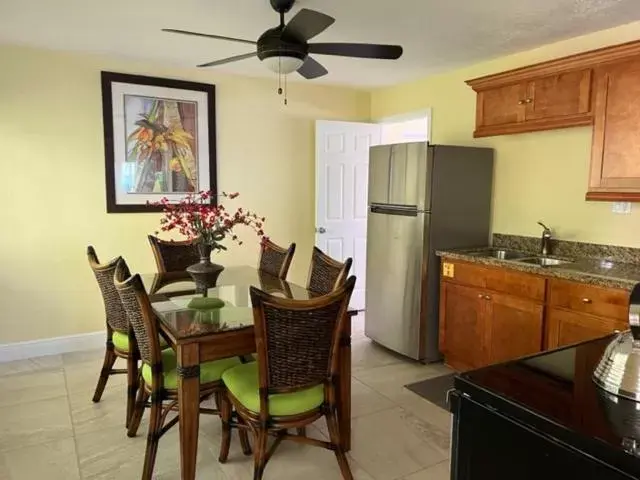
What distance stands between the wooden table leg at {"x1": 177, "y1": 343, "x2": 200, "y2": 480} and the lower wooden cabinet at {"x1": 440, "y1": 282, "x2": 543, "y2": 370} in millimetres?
2091

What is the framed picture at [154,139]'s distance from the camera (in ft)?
13.0

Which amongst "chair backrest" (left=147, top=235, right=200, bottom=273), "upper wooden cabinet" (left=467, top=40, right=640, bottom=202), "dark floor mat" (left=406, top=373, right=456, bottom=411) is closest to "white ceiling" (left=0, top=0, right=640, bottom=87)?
"upper wooden cabinet" (left=467, top=40, right=640, bottom=202)

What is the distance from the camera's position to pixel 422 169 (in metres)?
3.54

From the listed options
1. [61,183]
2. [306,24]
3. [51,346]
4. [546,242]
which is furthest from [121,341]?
[546,242]

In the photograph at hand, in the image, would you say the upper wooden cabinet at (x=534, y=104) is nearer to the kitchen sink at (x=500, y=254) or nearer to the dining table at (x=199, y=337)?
the kitchen sink at (x=500, y=254)

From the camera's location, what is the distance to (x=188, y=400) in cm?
202

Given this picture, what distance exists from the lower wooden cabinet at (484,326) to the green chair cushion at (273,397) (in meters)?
1.59

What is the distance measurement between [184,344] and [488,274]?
85.2 inches

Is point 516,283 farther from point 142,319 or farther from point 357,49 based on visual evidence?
point 142,319

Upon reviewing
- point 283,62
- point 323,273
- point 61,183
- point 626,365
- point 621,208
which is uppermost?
point 283,62

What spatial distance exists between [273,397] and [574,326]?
184cm

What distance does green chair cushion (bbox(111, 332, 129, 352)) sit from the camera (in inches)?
107

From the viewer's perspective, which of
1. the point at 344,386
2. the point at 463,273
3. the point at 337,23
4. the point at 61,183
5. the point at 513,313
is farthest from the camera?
the point at 61,183

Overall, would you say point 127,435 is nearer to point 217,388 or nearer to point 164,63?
point 217,388
